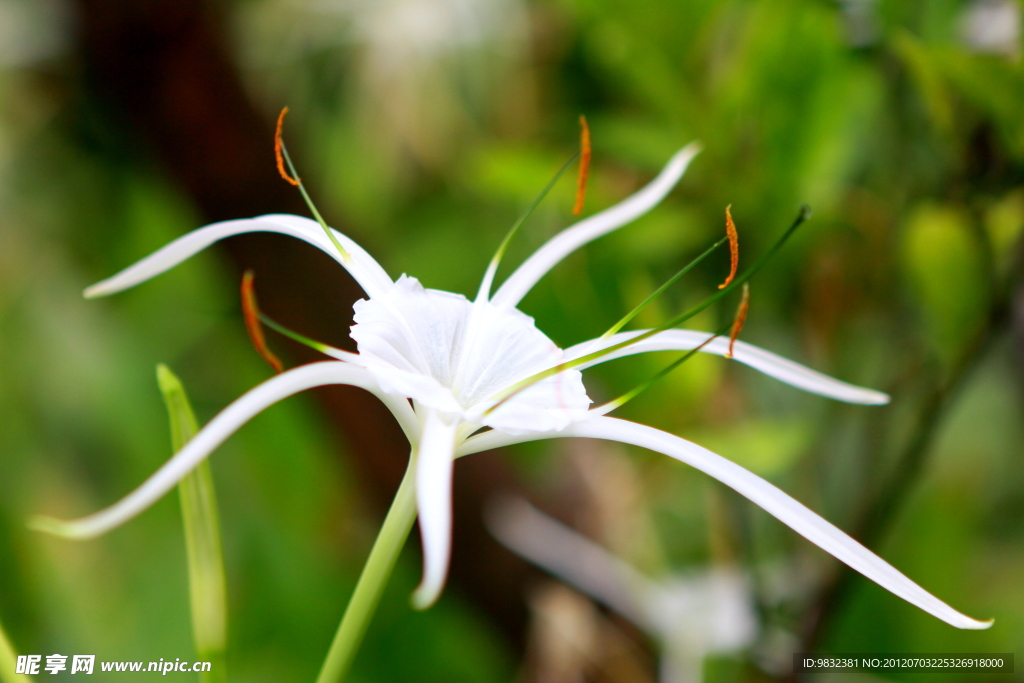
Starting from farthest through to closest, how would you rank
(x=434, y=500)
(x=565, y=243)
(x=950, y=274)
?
(x=950, y=274) < (x=565, y=243) < (x=434, y=500)

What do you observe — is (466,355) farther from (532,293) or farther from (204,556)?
(532,293)

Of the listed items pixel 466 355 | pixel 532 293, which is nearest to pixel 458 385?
pixel 466 355

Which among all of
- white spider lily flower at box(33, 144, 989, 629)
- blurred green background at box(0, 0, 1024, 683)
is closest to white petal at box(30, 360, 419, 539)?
white spider lily flower at box(33, 144, 989, 629)

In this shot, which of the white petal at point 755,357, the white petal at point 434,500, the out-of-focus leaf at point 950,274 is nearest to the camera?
the white petal at point 434,500

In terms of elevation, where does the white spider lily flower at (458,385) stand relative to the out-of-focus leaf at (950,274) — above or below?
below

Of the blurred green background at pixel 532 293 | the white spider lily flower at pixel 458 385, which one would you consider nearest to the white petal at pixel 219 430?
the white spider lily flower at pixel 458 385

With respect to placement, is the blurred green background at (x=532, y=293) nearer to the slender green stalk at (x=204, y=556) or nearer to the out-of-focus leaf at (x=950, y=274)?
the out-of-focus leaf at (x=950, y=274)

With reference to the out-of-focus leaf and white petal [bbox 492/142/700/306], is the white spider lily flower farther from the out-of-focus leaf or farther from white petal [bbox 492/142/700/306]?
the out-of-focus leaf

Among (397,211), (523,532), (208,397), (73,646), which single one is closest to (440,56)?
(397,211)

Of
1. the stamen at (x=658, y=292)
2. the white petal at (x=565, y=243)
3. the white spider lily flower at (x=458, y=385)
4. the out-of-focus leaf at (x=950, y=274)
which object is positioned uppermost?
the out-of-focus leaf at (x=950, y=274)
